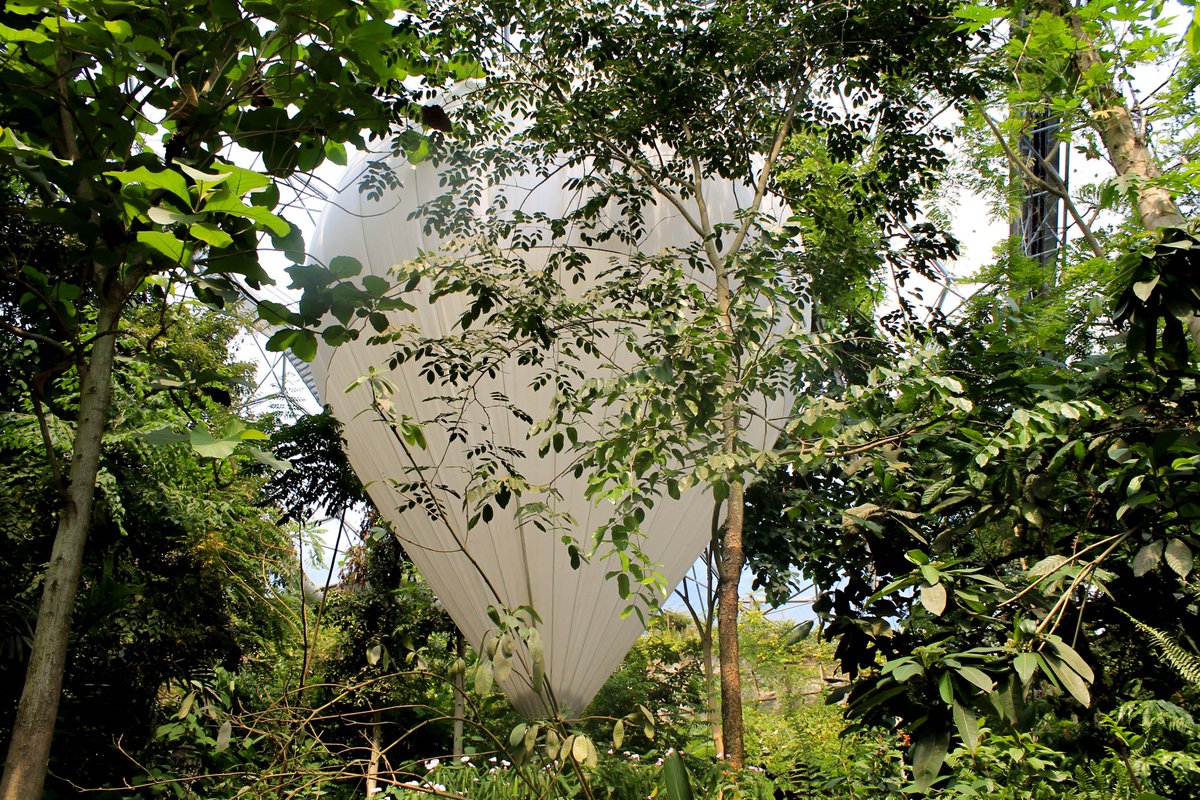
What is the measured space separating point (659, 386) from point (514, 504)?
261 centimetres

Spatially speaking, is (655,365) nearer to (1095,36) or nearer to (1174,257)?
(1174,257)

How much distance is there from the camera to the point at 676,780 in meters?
1.71

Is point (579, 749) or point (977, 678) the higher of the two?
point (977, 678)

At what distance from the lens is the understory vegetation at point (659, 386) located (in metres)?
1.17

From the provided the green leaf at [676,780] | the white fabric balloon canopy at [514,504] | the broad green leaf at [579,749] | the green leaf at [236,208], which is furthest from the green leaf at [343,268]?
the white fabric balloon canopy at [514,504]

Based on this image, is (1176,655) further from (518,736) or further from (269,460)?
(269,460)

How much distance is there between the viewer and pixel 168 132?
1.38m

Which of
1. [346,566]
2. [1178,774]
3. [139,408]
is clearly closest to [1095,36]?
[1178,774]

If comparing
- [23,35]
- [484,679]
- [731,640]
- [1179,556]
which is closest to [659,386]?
[731,640]

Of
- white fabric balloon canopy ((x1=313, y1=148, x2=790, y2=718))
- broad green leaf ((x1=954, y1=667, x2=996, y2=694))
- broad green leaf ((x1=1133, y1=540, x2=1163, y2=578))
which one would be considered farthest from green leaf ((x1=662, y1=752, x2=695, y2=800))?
white fabric balloon canopy ((x1=313, y1=148, x2=790, y2=718))

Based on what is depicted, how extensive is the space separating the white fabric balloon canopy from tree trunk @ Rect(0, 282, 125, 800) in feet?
12.3

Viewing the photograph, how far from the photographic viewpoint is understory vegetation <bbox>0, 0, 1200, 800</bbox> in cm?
117

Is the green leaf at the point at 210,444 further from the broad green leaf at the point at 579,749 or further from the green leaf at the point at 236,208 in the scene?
the broad green leaf at the point at 579,749

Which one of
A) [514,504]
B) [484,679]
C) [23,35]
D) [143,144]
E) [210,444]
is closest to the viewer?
[210,444]
